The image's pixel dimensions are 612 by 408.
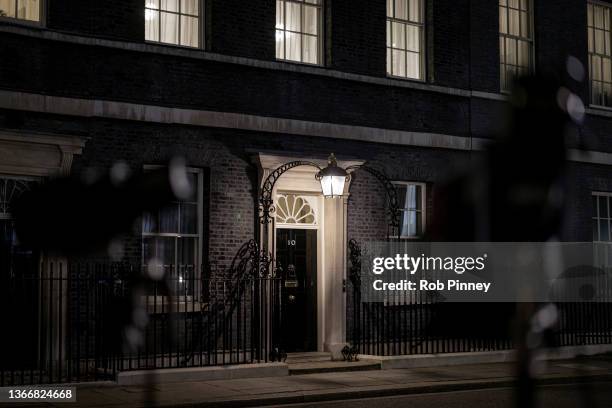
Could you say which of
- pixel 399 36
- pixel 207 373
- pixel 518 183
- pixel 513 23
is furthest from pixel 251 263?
pixel 518 183

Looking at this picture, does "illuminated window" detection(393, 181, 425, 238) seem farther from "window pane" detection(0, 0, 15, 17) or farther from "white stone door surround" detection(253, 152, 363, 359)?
"window pane" detection(0, 0, 15, 17)

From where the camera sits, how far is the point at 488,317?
1642cm

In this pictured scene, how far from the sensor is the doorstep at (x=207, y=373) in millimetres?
11766

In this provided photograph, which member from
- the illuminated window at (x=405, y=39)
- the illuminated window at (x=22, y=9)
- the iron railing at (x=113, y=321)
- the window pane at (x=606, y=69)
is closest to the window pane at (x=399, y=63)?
the illuminated window at (x=405, y=39)

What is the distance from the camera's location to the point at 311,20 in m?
15.6

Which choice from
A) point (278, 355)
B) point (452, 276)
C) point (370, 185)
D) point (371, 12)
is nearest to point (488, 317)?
point (452, 276)

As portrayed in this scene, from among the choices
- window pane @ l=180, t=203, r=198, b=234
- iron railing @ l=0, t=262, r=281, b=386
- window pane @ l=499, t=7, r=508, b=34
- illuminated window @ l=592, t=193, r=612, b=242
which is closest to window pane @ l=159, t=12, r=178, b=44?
window pane @ l=180, t=203, r=198, b=234

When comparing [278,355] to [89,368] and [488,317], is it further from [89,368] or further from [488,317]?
[488,317]

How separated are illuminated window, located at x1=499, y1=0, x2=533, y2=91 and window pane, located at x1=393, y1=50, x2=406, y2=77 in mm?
2379

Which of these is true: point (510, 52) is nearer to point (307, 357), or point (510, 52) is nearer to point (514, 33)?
point (514, 33)

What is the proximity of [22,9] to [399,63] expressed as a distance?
691 centimetres

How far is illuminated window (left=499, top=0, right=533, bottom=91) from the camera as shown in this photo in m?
18.1

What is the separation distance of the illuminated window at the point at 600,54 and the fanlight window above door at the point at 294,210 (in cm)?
781

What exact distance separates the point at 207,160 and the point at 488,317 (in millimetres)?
6030
